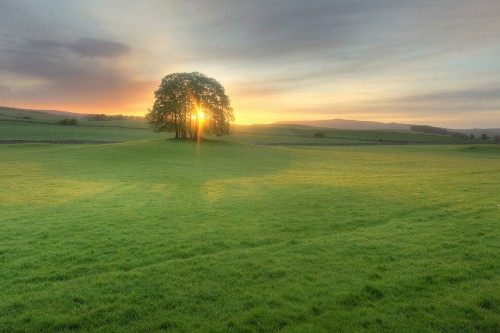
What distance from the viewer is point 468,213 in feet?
60.7

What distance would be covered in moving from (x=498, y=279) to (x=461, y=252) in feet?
7.36

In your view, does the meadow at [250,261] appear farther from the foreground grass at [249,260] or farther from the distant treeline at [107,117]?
the distant treeline at [107,117]

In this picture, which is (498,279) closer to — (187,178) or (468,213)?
(468,213)

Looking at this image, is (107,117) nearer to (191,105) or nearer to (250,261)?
(191,105)

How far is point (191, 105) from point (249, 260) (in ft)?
204

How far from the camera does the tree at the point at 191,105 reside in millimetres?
70375

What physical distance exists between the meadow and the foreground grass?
0.05 m

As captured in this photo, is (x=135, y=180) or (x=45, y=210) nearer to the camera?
(x=45, y=210)

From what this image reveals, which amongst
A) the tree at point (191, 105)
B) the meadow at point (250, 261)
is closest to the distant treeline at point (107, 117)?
the tree at point (191, 105)

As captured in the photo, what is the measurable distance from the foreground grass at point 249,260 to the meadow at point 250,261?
0.05 meters

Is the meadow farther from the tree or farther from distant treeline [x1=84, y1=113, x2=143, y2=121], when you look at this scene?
distant treeline [x1=84, y1=113, x2=143, y2=121]

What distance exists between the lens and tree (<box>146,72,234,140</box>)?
231 feet

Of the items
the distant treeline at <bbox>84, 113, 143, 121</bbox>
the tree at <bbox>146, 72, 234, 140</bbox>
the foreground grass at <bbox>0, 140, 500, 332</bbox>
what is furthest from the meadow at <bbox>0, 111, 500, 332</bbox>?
the distant treeline at <bbox>84, 113, 143, 121</bbox>

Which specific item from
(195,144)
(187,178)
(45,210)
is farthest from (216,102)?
(45,210)
